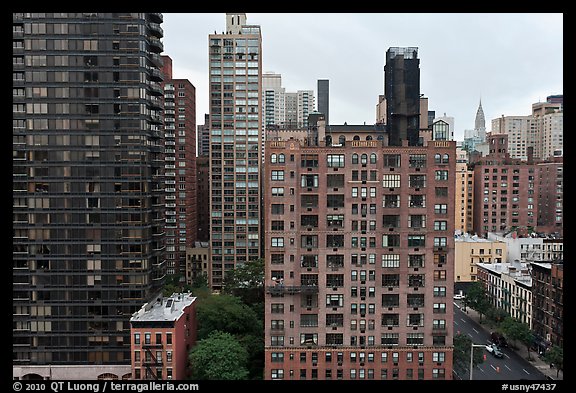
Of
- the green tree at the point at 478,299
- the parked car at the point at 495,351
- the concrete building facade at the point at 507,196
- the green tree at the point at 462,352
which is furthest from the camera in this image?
the concrete building facade at the point at 507,196

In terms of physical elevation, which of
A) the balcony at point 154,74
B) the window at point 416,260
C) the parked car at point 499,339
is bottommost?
the parked car at point 499,339

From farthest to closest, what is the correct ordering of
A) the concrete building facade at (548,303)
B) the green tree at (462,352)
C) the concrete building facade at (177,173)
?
1. the concrete building facade at (177,173)
2. the concrete building facade at (548,303)
3. the green tree at (462,352)

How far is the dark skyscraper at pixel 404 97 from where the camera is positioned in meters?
13.8

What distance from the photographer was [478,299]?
20.1 m

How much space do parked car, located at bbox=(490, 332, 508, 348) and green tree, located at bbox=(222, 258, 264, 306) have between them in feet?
33.3

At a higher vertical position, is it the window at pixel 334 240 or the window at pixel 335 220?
the window at pixel 335 220

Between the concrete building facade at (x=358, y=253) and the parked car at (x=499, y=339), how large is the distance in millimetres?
7475

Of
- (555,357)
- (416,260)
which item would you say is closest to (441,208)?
(416,260)

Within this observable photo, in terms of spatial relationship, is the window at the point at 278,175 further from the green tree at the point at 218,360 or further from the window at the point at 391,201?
the green tree at the point at 218,360

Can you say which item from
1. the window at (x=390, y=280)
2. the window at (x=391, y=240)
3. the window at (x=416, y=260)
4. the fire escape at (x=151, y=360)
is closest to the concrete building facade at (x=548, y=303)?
the window at (x=416, y=260)

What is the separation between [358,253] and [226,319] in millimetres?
5342

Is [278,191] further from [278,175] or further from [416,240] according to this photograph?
[416,240]

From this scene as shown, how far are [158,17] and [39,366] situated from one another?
12.7 meters
